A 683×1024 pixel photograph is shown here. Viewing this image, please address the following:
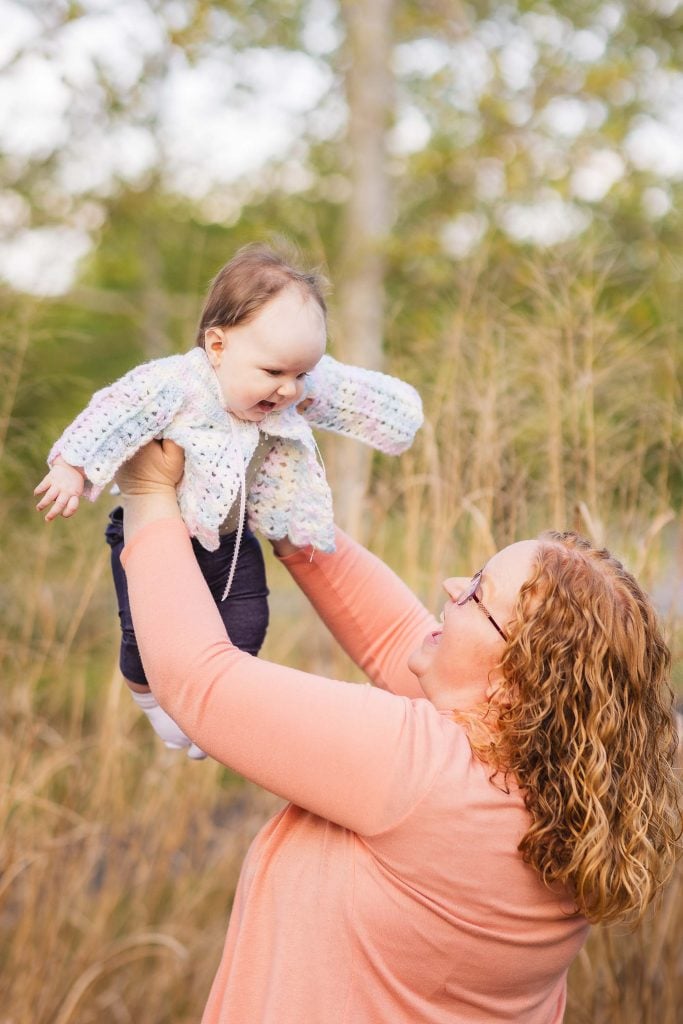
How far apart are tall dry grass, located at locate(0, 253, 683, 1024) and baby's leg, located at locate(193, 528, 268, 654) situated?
2.06 ft

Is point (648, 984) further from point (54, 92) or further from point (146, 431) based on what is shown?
point (54, 92)

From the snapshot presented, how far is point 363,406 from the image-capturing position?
1757 mm

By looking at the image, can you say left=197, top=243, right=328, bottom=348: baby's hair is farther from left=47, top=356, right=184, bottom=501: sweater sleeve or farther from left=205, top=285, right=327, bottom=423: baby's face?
left=47, top=356, right=184, bottom=501: sweater sleeve

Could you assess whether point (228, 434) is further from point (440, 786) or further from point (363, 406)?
point (440, 786)

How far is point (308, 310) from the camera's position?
152cm

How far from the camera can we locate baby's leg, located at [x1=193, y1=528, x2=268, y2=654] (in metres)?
1.66

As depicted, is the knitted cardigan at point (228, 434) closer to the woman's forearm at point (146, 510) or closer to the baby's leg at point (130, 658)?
the woman's forearm at point (146, 510)

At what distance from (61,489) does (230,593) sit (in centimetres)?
38

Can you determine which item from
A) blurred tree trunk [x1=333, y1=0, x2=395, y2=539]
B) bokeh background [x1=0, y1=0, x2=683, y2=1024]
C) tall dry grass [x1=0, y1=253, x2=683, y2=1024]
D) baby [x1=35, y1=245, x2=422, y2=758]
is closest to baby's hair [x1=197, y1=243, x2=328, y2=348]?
baby [x1=35, y1=245, x2=422, y2=758]

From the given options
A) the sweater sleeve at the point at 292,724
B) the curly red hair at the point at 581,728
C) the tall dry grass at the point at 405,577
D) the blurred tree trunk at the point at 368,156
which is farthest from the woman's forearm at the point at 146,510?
the blurred tree trunk at the point at 368,156

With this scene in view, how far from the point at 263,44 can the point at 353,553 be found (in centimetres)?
671

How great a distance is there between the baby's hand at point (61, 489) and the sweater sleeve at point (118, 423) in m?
0.01

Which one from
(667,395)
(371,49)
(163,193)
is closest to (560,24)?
(371,49)

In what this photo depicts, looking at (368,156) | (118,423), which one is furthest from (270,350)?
(368,156)
